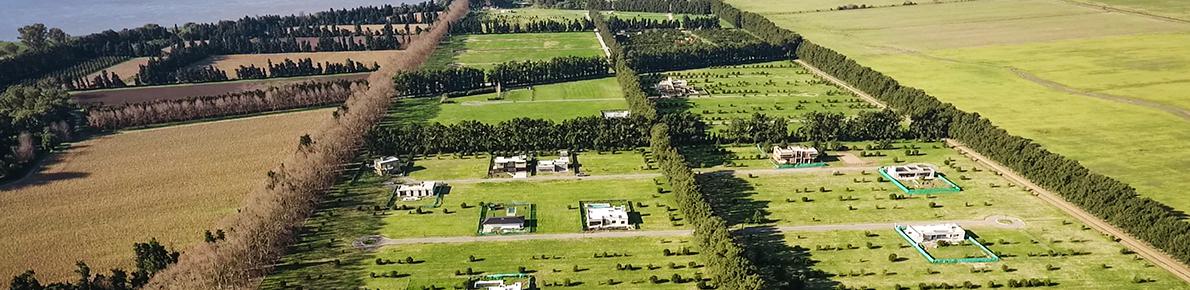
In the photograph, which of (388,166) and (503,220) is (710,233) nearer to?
(503,220)

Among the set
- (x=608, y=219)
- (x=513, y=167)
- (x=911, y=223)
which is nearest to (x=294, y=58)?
(x=513, y=167)

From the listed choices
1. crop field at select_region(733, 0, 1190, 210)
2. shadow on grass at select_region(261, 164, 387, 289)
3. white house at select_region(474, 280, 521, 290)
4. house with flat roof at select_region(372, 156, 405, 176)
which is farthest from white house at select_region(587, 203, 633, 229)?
crop field at select_region(733, 0, 1190, 210)

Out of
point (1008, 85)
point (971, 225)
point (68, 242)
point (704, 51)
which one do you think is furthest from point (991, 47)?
point (68, 242)

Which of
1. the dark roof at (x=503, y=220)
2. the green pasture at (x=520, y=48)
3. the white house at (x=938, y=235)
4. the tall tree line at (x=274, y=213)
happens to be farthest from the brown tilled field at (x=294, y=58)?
the white house at (x=938, y=235)

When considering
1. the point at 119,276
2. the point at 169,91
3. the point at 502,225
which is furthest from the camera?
the point at 169,91

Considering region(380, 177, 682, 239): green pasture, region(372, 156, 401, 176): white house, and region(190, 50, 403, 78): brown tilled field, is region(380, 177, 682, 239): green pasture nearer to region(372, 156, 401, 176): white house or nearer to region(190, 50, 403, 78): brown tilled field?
region(372, 156, 401, 176): white house

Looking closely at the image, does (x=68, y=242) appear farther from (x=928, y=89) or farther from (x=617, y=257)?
(x=928, y=89)
